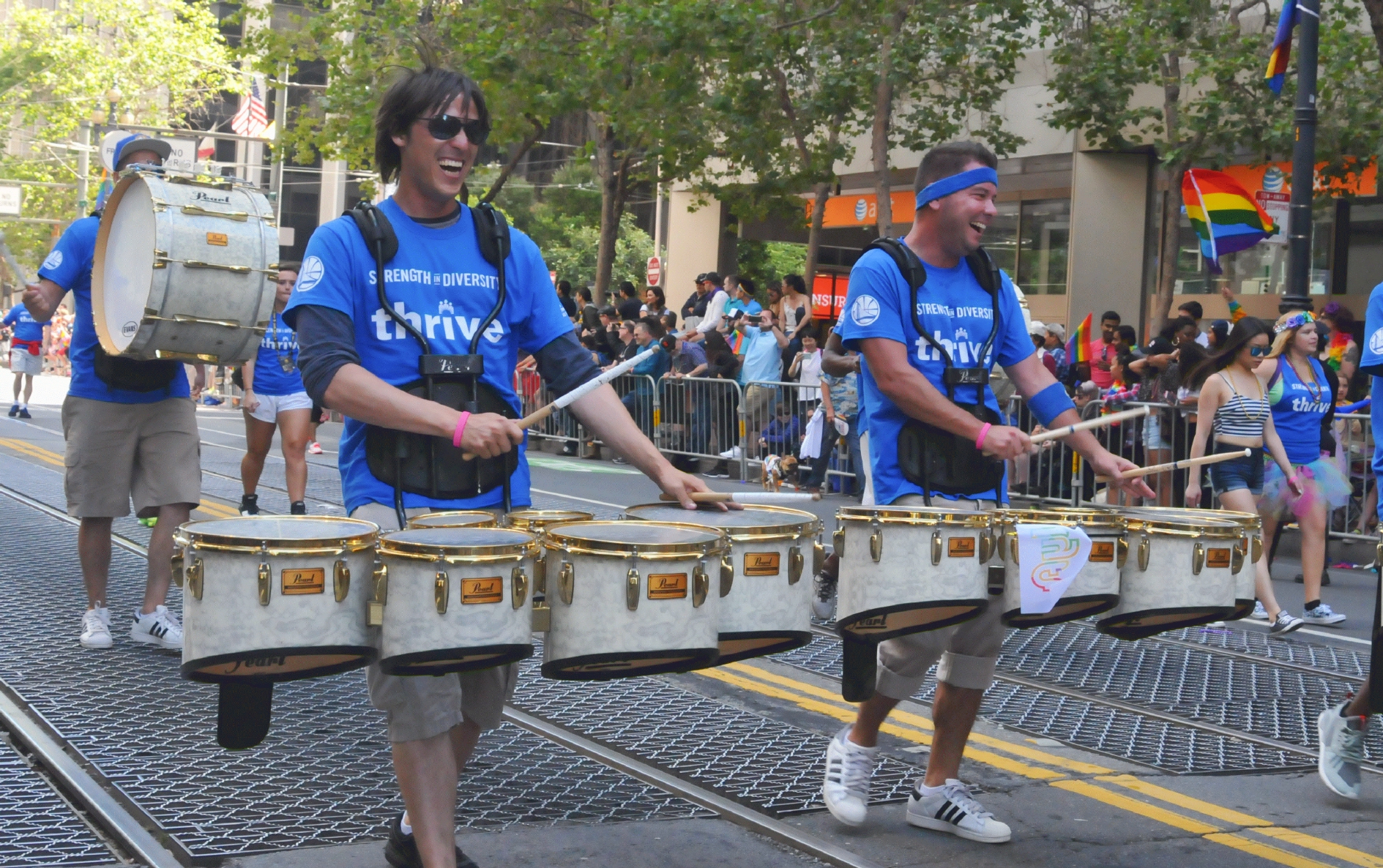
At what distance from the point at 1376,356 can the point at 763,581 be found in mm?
2657

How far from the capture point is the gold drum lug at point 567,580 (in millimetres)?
Answer: 3568

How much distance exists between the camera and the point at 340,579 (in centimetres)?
341

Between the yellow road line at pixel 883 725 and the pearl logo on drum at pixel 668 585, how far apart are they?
193 cm

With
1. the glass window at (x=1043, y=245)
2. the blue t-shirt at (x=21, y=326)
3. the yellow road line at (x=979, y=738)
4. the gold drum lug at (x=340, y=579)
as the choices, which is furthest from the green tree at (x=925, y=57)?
the gold drum lug at (x=340, y=579)

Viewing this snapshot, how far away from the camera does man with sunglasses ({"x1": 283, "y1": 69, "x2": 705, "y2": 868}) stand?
3703 mm

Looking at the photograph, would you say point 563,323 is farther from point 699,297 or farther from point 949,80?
point 949,80

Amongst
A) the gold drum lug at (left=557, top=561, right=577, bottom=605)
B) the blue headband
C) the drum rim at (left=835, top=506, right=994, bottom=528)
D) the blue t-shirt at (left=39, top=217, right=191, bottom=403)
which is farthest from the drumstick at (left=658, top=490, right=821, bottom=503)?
the blue t-shirt at (left=39, top=217, right=191, bottom=403)

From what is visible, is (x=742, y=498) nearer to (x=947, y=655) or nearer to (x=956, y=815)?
(x=947, y=655)

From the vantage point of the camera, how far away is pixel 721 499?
13.3 feet

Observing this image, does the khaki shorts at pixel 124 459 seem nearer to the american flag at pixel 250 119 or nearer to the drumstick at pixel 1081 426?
the drumstick at pixel 1081 426

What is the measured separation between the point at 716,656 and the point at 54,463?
1407cm

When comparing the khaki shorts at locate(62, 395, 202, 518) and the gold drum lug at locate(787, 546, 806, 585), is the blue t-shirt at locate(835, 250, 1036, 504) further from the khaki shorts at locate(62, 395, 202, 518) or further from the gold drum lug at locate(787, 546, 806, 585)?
the khaki shorts at locate(62, 395, 202, 518)

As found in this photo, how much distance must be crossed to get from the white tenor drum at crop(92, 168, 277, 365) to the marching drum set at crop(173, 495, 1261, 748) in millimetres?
3218

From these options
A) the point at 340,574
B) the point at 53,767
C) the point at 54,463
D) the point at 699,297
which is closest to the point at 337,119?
the point at 699,297
